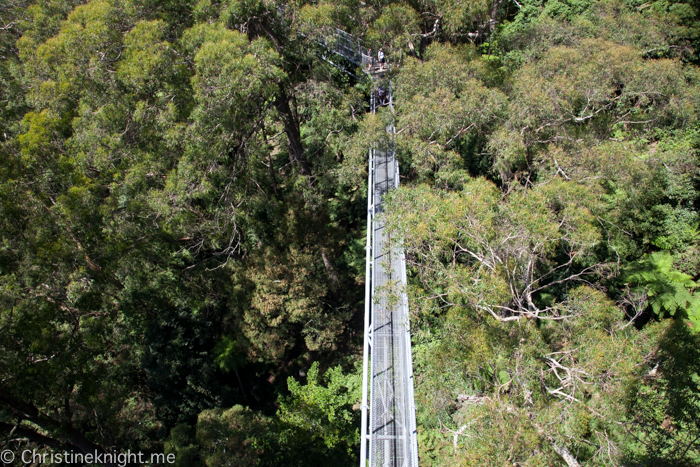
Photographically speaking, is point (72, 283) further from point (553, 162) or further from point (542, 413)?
point (553, 162)

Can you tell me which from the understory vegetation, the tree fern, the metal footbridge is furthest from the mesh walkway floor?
the tree fern

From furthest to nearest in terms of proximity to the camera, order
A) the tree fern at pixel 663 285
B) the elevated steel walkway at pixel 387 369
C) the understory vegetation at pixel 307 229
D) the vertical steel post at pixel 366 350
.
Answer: the tree fern at pixel 663 285
the understory vegetation at pixel 307 229
the elevated steel walkway at pixel 387 369
the vertical steel post at pixel 366 350

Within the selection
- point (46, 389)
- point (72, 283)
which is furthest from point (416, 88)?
point (46, 389)

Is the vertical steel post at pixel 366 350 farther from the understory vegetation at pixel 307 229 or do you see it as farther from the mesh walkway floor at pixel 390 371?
the understory vegetation at pixel 307 229

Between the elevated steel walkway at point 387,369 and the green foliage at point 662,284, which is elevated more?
the green foliage at point 662,284

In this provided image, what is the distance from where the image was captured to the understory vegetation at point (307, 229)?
10.6 metres

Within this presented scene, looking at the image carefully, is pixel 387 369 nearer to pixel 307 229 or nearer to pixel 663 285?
pixel 307 229

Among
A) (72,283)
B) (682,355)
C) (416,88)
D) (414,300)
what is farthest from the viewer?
(416,88)

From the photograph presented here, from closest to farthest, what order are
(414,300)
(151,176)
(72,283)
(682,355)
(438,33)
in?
(682,355)
(414,300)
(72,283)
(151,176)
(438,33)

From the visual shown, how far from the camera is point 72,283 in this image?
40.0 feet

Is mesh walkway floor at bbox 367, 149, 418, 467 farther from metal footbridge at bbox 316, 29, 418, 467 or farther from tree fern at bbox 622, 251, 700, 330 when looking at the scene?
tree fern at bbox 622, 251, 700, 330

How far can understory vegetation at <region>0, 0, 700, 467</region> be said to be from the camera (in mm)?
10648

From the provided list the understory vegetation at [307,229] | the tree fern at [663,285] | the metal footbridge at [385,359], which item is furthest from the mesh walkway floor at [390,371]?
the tree fern at [663,285]

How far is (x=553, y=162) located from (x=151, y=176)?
1402cm
